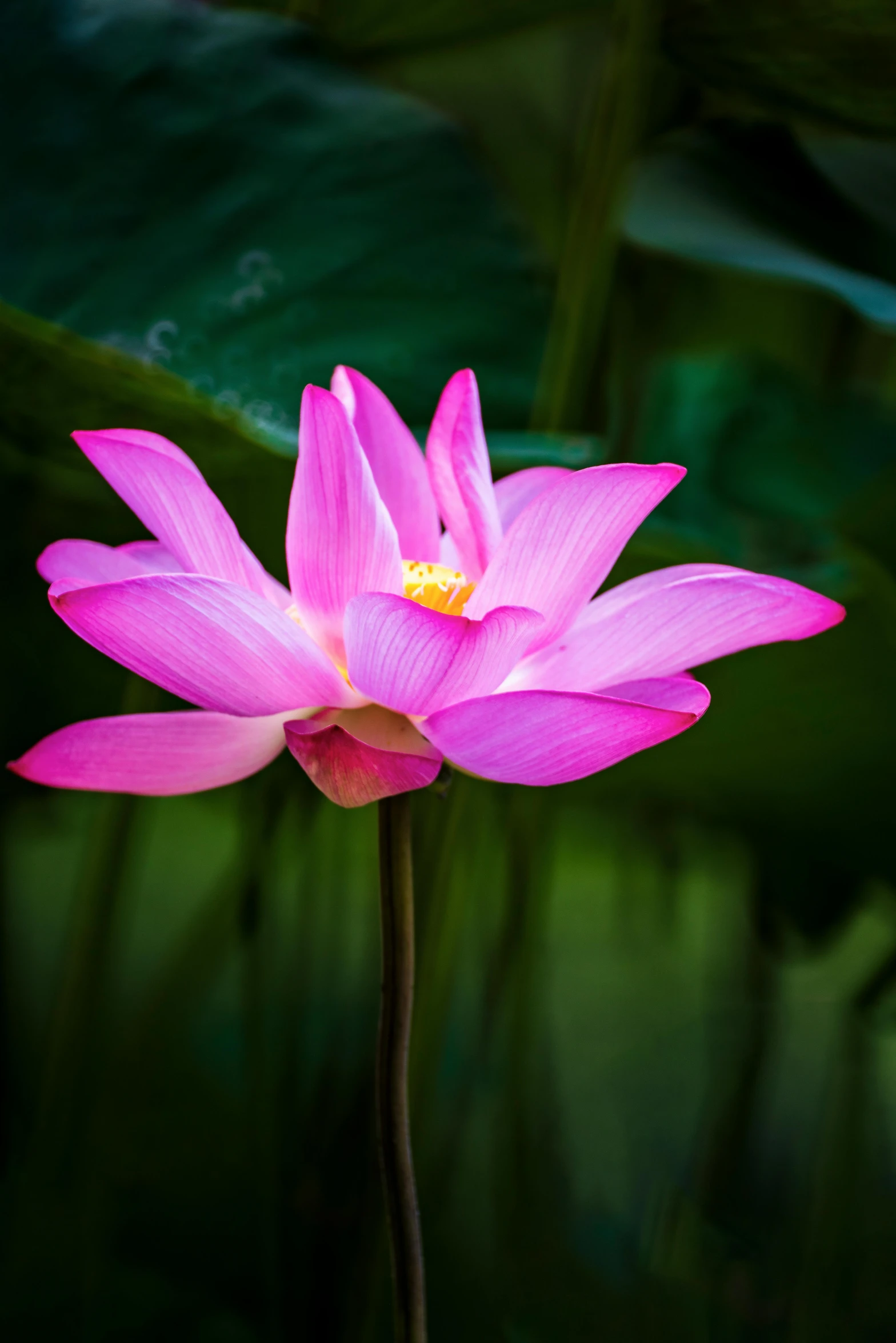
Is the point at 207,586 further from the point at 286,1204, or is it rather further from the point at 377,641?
the point at 286,1204

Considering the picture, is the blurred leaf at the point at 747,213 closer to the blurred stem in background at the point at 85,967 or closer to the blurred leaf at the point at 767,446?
the blurred leaf at the point at 767,446

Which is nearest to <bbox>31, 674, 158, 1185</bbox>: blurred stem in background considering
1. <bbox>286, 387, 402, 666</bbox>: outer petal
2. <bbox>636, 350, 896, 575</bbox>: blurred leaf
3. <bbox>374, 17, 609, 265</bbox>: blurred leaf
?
<bbox>286, 387, 402, 666</bbox>: outer petal

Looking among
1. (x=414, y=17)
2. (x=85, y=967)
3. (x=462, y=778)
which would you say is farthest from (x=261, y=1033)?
(x=414, y=17)

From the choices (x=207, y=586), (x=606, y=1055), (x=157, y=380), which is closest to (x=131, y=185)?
(x=157, y=380)

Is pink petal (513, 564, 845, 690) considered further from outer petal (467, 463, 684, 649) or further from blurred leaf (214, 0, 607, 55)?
blurred leaf (214, 0, 607, 55)

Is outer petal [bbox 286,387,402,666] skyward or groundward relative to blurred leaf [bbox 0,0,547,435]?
groundward

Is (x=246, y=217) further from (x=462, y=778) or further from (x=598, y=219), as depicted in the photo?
(x=462, y=778)

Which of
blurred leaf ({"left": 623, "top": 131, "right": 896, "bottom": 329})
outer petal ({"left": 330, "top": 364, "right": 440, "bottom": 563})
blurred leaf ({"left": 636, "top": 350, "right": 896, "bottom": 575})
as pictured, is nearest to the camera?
outer petal ({"left": 330, "top": 364, "right": 440, "bottom": 563})
